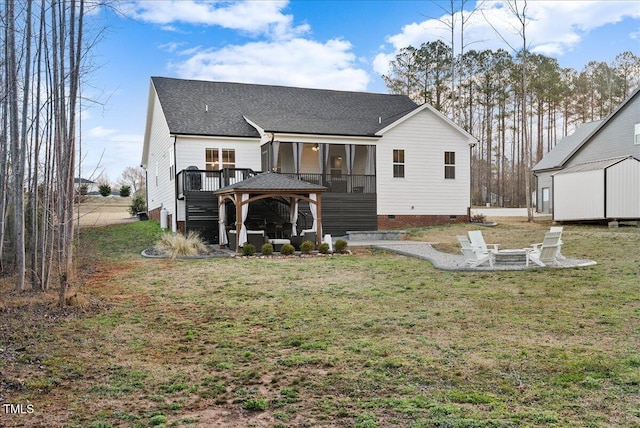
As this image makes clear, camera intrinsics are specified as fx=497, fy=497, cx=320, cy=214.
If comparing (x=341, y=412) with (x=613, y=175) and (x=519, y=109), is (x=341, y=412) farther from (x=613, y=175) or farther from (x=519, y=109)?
(x=519, y=109)

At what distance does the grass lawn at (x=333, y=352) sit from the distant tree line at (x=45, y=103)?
3.59ft

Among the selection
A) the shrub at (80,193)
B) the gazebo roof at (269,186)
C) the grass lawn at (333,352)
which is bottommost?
the grass lawn at (333,352)

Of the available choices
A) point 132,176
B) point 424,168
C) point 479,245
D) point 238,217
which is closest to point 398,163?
point 424,168

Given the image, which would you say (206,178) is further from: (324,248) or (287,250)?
(324,248)

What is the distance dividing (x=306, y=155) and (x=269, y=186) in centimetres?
722

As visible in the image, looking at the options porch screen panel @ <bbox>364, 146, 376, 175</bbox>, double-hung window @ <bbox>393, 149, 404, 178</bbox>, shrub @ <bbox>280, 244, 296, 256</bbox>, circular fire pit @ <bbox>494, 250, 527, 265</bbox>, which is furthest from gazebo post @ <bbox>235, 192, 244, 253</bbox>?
double-hung window @ <bbox>393, 149, 404, 178</bbox>

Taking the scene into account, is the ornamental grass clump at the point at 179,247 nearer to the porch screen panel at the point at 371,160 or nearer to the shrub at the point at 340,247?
the shrub at the point at 340,247

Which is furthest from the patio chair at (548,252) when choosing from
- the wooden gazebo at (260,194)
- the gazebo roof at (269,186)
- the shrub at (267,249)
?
the gazebo roof at (269,186)

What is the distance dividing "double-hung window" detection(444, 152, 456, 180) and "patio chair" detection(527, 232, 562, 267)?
1260 centimetres

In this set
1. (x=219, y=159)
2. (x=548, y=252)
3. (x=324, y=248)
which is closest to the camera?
(x=548, y=252)

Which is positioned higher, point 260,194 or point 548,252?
point 260,194

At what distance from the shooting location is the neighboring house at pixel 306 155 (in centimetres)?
1984

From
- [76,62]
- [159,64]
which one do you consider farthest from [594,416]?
[159,64]

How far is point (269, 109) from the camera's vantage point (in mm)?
23984
